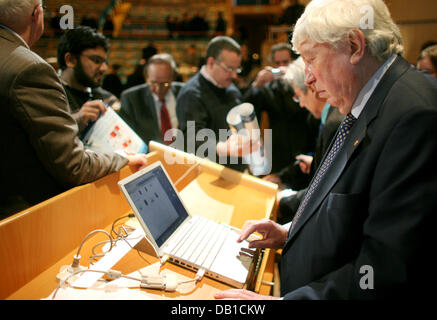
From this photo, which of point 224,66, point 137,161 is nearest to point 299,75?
point 224,66

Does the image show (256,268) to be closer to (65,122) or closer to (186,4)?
(65,122)

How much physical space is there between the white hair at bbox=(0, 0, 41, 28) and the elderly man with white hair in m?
1.00

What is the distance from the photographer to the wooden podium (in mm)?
884

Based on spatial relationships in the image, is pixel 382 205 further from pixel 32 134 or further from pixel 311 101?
pixel 311 101

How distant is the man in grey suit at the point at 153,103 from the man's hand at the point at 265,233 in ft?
6.22

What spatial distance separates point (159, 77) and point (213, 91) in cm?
77

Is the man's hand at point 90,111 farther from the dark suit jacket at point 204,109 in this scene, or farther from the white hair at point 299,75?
the white hair at point 299,75

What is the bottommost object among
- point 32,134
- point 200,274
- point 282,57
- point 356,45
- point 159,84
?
point 200,274

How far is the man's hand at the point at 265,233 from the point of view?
3.67 feet

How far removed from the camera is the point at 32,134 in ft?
3.45

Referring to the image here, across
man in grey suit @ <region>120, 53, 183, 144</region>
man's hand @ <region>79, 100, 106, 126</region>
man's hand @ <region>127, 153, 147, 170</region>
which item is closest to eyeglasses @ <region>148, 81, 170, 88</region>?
man in grey suit @ <region>120, 53, 183, 144</region>

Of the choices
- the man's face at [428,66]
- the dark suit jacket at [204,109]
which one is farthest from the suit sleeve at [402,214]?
the man's face at [428,66]
